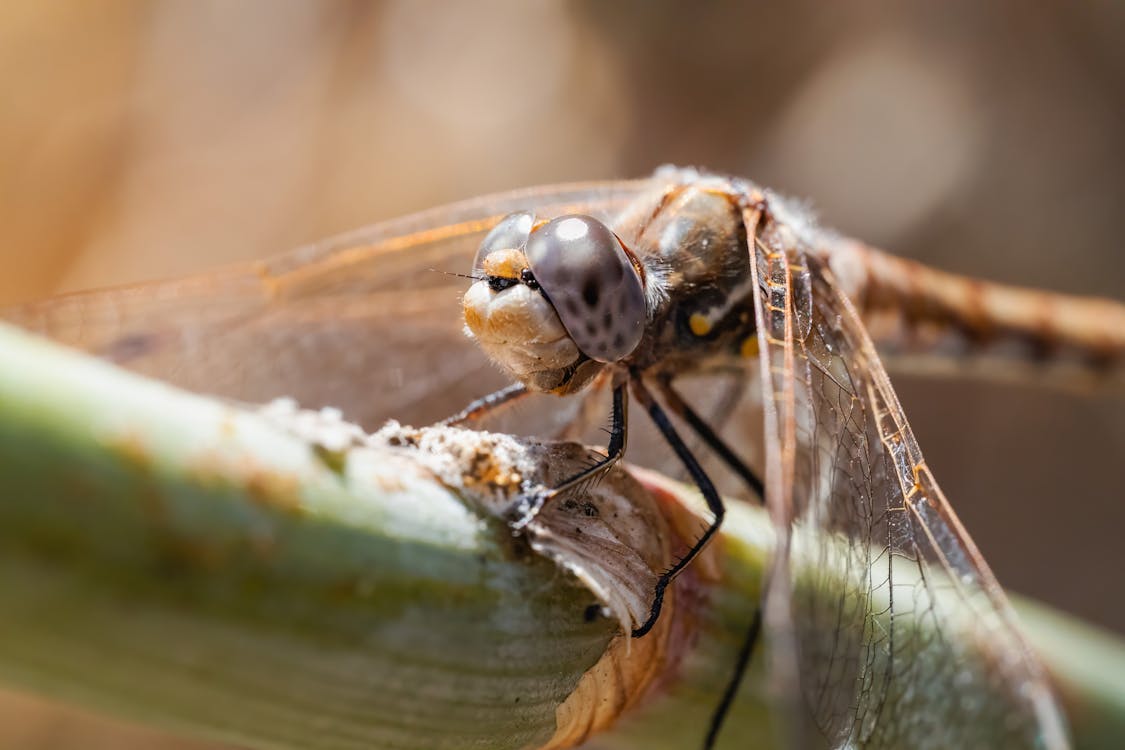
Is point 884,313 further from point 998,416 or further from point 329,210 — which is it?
point 329,210

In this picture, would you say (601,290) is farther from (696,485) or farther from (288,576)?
(288,576)

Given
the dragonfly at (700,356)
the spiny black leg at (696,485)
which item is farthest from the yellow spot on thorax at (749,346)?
the spiny black leg at (696,485)

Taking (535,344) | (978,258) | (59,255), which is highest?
(978,258)

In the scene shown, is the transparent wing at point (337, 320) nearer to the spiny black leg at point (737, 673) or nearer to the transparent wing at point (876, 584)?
the transparent wing at point (876, 584)

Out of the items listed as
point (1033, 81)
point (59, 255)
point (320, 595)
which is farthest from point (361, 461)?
point (1033, 81)

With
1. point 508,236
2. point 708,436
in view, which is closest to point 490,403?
point 508,236

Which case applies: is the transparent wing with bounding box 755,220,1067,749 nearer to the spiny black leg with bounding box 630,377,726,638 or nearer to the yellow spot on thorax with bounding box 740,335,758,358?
the spiny black leg with bounding box 630,377,726,638
